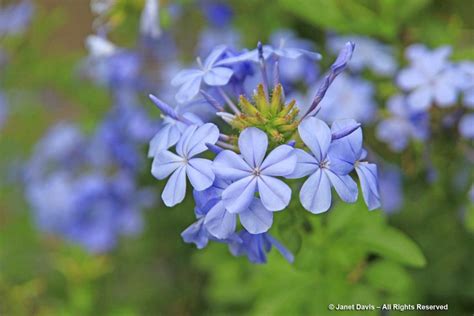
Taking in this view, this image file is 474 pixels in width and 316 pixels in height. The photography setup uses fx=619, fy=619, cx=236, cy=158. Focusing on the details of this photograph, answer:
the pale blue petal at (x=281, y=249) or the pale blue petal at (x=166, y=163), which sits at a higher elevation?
the pale blue petal at (x=166, y=163)

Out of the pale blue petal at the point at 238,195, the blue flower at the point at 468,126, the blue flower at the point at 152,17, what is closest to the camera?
the pale blue petal at the point at 238,195

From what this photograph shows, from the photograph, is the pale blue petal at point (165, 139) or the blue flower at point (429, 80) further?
the blue flower at point (429, 80)

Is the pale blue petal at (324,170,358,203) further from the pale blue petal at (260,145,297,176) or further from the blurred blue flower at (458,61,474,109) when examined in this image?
the blurred blue flower at (458,61,474,109)

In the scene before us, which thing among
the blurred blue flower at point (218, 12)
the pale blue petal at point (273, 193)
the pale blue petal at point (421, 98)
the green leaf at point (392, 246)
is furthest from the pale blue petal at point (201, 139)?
the blurred blue flower at point (218, 12)

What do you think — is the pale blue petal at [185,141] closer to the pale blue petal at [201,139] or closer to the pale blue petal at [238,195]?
the pale blue petal at [201,139]

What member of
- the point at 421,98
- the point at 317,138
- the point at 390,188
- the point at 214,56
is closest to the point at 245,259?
the point at 390,188

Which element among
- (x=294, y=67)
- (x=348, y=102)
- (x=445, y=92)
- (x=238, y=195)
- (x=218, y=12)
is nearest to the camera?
(x=238, y=195)

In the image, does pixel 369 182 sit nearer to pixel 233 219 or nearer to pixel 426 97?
pixel 233 219
